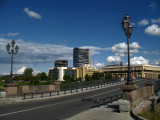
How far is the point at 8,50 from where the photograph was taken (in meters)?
21.9

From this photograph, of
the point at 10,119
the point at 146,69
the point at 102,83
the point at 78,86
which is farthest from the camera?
the point at 146,69

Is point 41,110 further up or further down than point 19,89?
further down

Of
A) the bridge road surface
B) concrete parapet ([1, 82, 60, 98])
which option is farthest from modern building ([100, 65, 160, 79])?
the bridge road surface

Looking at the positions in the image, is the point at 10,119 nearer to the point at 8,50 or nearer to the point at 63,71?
the point at 8,50

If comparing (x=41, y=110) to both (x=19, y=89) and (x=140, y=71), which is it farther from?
(x=140, y=71)

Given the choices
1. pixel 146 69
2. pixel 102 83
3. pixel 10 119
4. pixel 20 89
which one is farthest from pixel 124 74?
pixel 10 119

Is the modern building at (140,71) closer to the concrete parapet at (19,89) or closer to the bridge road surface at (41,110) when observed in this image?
the concrete parapet at (19,89)

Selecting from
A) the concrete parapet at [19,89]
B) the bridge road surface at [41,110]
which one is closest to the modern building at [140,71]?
the concrete parapet at [19,89]

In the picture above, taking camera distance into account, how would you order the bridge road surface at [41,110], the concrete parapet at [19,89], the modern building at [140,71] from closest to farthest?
1. the bridge road surface at [41,110]
2. the concrete parapet at [19,89]
3. the modern building at [140,71]

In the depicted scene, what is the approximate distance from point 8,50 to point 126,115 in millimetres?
16876

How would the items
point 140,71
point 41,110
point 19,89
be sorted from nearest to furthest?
point 41,110 < point 19,89 < point 140,71

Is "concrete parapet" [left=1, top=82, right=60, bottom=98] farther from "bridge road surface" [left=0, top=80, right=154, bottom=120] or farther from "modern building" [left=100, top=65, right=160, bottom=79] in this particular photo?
"modern building" [left=100, top=65, right=160, bottom=79]

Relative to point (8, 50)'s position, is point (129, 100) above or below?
below

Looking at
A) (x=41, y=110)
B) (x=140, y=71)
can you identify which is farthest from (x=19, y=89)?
(x=140, y=71)
